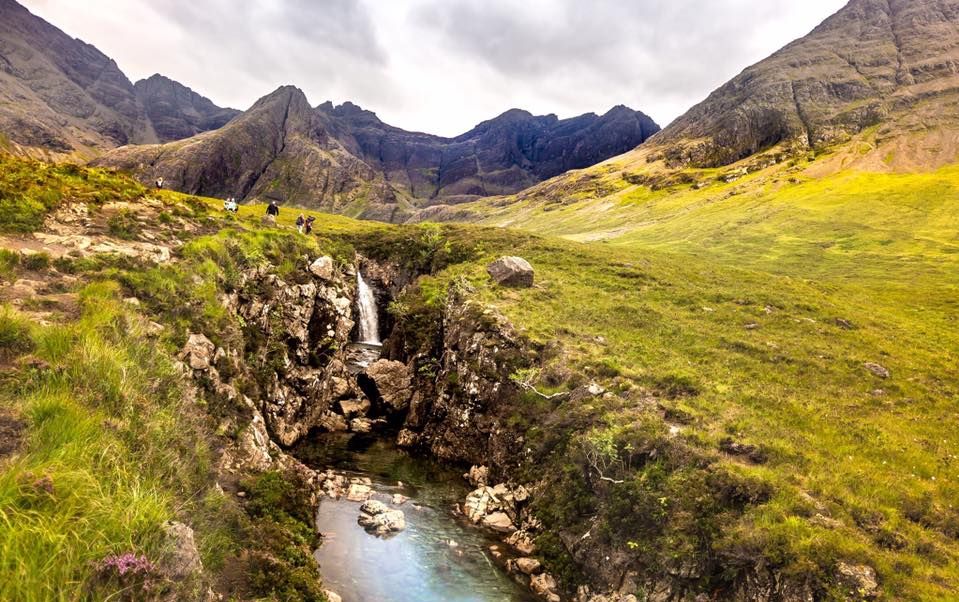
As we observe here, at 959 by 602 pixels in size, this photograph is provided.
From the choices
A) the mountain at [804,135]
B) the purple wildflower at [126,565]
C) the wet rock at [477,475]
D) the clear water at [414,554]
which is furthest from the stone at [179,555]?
the mountain at [804,135]

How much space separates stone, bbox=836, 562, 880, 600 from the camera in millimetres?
15641

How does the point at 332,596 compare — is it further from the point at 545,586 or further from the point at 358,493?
the point at 358,493

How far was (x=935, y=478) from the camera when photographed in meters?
20.2

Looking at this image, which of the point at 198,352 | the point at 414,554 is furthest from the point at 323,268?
the point at 414,554

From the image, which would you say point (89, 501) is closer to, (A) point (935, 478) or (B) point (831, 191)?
(A) point (935, 478)

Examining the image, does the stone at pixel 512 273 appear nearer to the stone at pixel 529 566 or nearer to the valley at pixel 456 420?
the valley at pixel 456 420

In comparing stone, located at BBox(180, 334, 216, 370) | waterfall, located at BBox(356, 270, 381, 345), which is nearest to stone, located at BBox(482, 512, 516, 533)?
stone, located at BBox(180, 334, 216, 370)

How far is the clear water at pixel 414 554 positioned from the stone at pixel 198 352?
34.1 feet

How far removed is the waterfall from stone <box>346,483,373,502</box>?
3390 cm

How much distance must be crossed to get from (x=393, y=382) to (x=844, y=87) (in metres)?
181

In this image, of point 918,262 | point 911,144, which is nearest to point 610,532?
point 918,262

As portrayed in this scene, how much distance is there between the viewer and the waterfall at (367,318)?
211 feet

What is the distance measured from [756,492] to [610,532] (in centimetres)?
651

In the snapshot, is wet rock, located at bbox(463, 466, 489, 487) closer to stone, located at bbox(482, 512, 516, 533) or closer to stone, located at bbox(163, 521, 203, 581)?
stone, located at bbox(482, 512, 516, 533)
